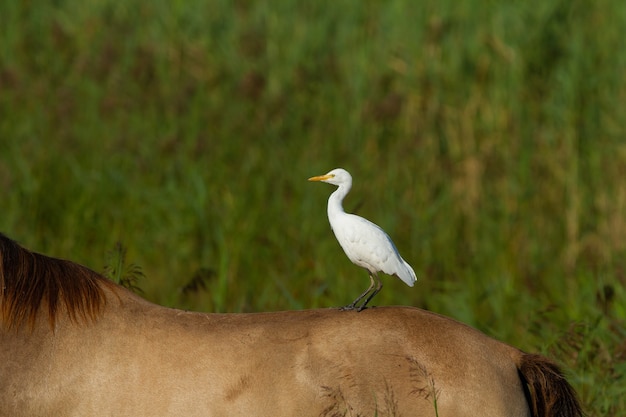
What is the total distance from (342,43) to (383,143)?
2.94 ft

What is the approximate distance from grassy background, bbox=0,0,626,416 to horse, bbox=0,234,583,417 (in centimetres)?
217

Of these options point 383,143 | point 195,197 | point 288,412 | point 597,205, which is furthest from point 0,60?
point 288,412

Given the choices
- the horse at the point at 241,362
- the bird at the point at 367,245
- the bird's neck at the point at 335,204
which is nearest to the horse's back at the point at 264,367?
the horse at the point at 241,362

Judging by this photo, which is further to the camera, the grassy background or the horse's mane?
the grassy background

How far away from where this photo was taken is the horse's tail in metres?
3.46

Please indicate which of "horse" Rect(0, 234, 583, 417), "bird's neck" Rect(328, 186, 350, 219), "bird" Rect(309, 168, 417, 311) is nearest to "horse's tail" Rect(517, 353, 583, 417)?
"horse" Rect(0, 234, 583, 417)

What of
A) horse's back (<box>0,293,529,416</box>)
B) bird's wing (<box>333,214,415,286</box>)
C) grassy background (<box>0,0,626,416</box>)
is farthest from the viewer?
grassy background (<box>0,0,626,416</box>)

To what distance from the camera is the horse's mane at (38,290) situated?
11.9 feet

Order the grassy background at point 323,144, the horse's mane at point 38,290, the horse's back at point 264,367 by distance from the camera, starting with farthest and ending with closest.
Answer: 1. the grassy background at point 323,144
2. the horse's mane at point 38,290
3. the horse's back at point 264,367

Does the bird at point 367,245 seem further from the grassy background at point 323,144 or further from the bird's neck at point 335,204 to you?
the grassy background at point 323,144

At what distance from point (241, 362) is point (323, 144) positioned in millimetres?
4051

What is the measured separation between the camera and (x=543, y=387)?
3461 mm

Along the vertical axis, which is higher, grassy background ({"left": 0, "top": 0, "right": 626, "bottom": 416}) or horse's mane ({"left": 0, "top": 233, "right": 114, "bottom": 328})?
horse's mane ({"left": 0, "top": 233, "right": 114, "bottom": 328})

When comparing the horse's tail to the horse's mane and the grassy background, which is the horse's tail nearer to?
the horse's mane
